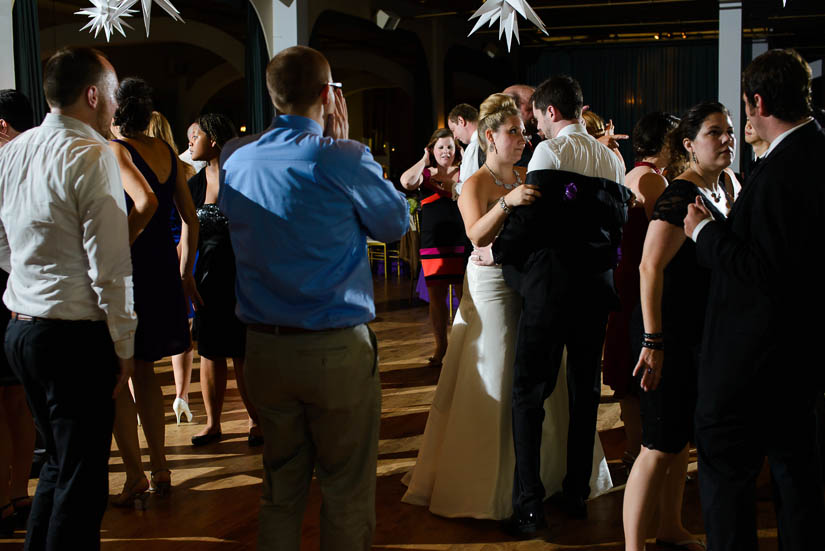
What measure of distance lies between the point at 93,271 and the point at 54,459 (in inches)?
21.4

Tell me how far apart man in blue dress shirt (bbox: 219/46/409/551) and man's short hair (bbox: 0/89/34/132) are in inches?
56.3

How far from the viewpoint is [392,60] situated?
42.5 ft

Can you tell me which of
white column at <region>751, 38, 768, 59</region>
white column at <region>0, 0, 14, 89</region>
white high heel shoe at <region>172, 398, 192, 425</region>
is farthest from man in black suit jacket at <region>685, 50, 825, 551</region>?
white column at <region>751, 38, 768, 59</region>

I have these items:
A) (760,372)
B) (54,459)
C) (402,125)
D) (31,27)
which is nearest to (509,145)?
(760,372)

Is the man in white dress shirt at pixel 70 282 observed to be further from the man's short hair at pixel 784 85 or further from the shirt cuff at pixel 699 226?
the man's short hair at pixel 784 85

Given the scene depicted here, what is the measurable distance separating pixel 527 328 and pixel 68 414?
1508mm

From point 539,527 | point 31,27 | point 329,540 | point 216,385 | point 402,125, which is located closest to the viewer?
point 329,540

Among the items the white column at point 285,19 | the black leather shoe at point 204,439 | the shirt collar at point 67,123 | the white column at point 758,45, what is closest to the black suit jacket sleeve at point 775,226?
the shirt collar at point 67,123

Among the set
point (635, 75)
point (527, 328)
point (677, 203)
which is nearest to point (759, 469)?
point (677, 203)

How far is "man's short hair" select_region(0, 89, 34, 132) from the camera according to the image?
294cm

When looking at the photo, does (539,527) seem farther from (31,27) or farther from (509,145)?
(31,27)

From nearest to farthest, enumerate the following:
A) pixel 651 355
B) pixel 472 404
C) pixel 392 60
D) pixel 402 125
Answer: pixel 651 355 → pixel 472 404 → pixel 392 60 → pixel 402 125

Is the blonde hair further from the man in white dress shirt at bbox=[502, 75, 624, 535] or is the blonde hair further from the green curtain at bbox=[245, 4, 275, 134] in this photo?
the green curtain at bbox=[245, 4, 275, 134]

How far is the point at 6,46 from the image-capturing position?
430 centimetres
